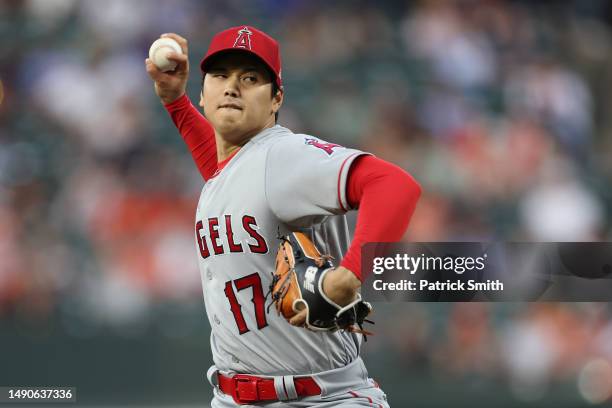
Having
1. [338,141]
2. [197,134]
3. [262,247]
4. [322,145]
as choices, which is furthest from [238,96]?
[338,141]

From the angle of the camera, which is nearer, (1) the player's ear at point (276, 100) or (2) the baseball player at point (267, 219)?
(2) the baseball player at point (267, 219)

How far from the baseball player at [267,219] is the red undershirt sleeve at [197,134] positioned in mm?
397

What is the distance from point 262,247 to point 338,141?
4059 millimetres

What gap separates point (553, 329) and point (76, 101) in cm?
380

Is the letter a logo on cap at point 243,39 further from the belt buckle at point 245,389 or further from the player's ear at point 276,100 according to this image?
the belt buckle at point 245,389

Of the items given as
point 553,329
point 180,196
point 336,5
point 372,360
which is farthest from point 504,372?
point 336,5

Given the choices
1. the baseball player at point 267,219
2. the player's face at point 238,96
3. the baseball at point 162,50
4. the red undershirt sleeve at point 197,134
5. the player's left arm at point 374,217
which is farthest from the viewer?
the red undershirt sleeve at point 197,134

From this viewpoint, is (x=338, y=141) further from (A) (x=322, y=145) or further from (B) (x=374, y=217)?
(B) (x=374, y=217)

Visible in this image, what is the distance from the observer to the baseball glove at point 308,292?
193cm

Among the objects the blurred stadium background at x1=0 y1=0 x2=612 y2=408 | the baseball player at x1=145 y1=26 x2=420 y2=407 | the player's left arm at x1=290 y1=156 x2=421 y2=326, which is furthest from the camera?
the blurred stadium background at x1=0 y1=0 x2=612 y2=408

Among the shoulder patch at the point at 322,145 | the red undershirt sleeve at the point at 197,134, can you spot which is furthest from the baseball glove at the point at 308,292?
the red undershirt sleeve at the point at 197,134

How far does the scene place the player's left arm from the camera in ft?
Result: 6.27

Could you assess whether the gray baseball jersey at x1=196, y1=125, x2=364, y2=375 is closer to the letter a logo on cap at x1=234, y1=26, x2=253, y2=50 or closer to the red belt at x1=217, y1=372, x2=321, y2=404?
the red belt at x1=217, y1=372, x2=321, y2=404

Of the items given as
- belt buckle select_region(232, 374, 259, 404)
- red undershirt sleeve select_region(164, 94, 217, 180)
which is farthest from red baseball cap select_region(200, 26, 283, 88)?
belt buckle select_region(232, 374, 259, 404)
